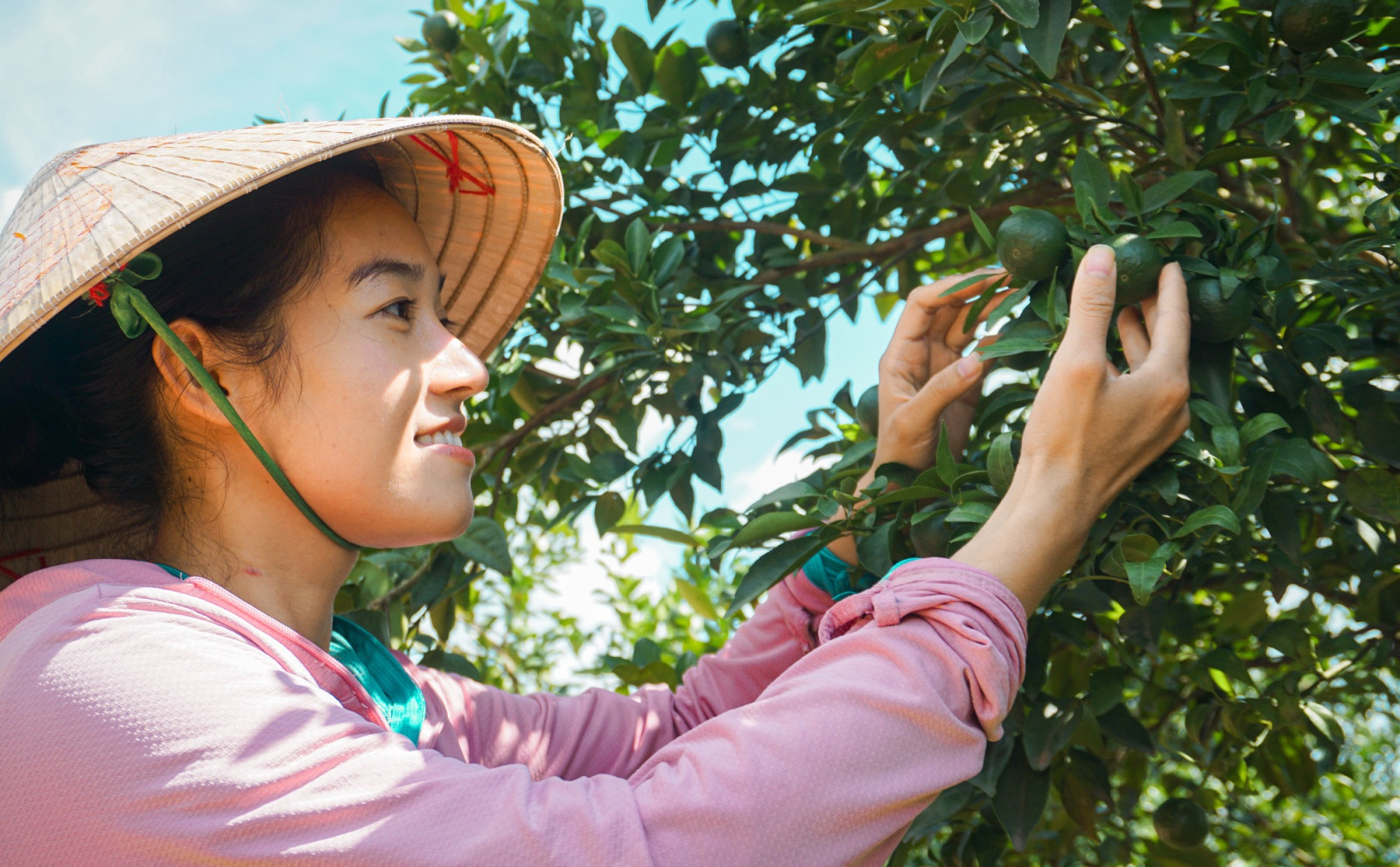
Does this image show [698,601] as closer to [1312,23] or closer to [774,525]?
[774,525]

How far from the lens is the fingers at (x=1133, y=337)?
3.53 feet

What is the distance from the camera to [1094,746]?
152 centimetres

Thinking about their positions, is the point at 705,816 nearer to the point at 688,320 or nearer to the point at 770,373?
the point at 688,320

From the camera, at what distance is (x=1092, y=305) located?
1004 mm

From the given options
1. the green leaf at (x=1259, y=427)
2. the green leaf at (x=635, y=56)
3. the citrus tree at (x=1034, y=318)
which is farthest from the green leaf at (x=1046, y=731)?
the green leaf at (x=635, y=56)

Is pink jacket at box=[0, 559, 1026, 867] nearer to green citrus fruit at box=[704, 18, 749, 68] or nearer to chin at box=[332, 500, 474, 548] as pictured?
chin at box=[332, 500, 474, 548]

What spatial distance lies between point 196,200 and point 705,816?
2.22 ft

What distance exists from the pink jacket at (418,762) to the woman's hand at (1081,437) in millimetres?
54

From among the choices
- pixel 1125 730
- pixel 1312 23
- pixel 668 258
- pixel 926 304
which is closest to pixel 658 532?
pixel 668 258

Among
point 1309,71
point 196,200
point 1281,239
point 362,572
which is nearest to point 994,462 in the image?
point 1309,71

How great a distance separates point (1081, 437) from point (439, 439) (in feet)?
2.09

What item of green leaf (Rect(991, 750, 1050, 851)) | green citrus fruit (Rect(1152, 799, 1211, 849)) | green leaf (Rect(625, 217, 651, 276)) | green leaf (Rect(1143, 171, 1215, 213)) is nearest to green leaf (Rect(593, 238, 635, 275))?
green leaf (Rect(625, 217, 651, 276))

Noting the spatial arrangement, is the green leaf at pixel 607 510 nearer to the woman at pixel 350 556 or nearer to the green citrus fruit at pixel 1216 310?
the woman at pixel 350 556

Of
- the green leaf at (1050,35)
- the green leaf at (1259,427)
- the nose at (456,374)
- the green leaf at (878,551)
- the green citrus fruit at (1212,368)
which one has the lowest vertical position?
the green leaf at (878,551)
